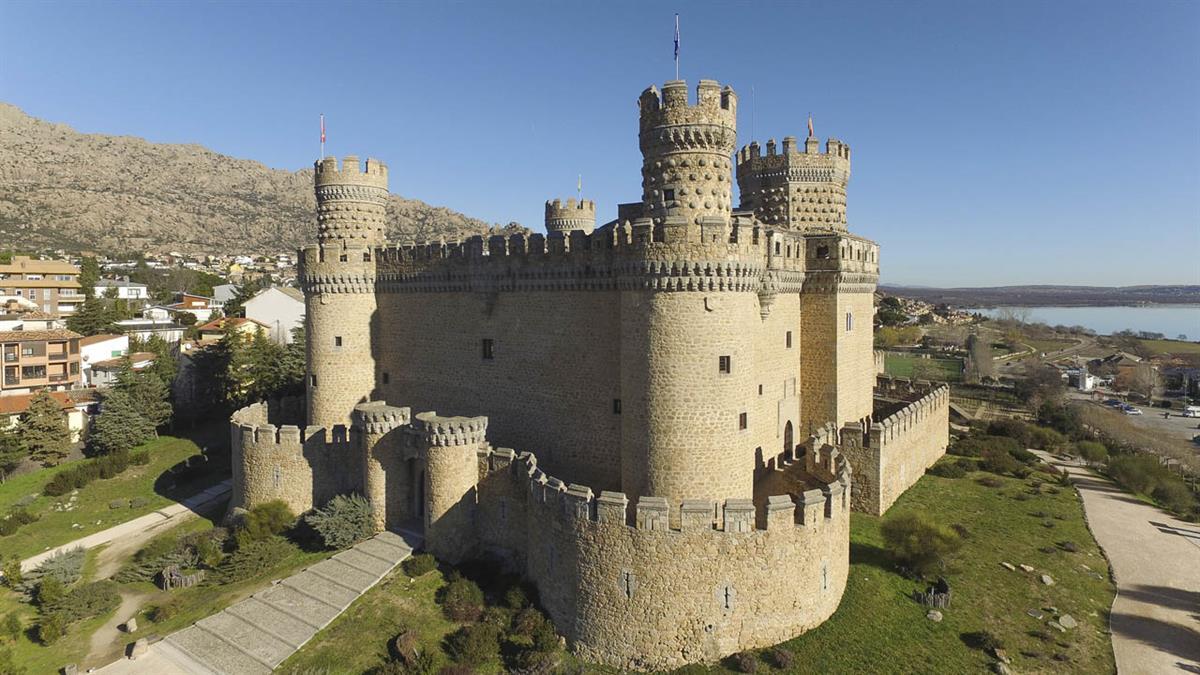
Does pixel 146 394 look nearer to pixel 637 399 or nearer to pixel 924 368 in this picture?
pixel 637 399

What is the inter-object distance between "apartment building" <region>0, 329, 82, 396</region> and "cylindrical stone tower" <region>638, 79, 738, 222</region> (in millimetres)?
50553

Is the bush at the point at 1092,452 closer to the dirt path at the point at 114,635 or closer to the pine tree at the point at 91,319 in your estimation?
the dirt path at the point at 114,635

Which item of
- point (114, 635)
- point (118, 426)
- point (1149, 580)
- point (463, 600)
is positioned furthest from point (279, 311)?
point (1149, 580)

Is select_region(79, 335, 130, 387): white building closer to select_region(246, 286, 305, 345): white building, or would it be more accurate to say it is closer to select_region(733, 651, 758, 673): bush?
select_region(246, 286, 305, 345): white building

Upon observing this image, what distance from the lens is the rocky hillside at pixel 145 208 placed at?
433ft

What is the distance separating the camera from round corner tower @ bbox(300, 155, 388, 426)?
2803 cm

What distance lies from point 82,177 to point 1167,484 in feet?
707

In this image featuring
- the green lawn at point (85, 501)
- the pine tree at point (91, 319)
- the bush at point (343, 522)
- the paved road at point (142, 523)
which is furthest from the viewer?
the pine tree at point (91, 319)

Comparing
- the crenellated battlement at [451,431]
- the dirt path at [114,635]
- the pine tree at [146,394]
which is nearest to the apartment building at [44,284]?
the pine tree at [146,394]

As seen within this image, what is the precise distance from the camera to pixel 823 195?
27172mm

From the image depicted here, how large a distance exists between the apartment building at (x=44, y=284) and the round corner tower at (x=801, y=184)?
66.1 metres

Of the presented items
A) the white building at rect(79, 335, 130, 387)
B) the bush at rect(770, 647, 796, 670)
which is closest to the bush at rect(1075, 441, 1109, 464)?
the bush at rect(770, 647, 796, 670)

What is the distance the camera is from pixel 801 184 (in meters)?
27.0

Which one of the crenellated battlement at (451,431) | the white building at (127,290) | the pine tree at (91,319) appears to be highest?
the white building at (127,290)
